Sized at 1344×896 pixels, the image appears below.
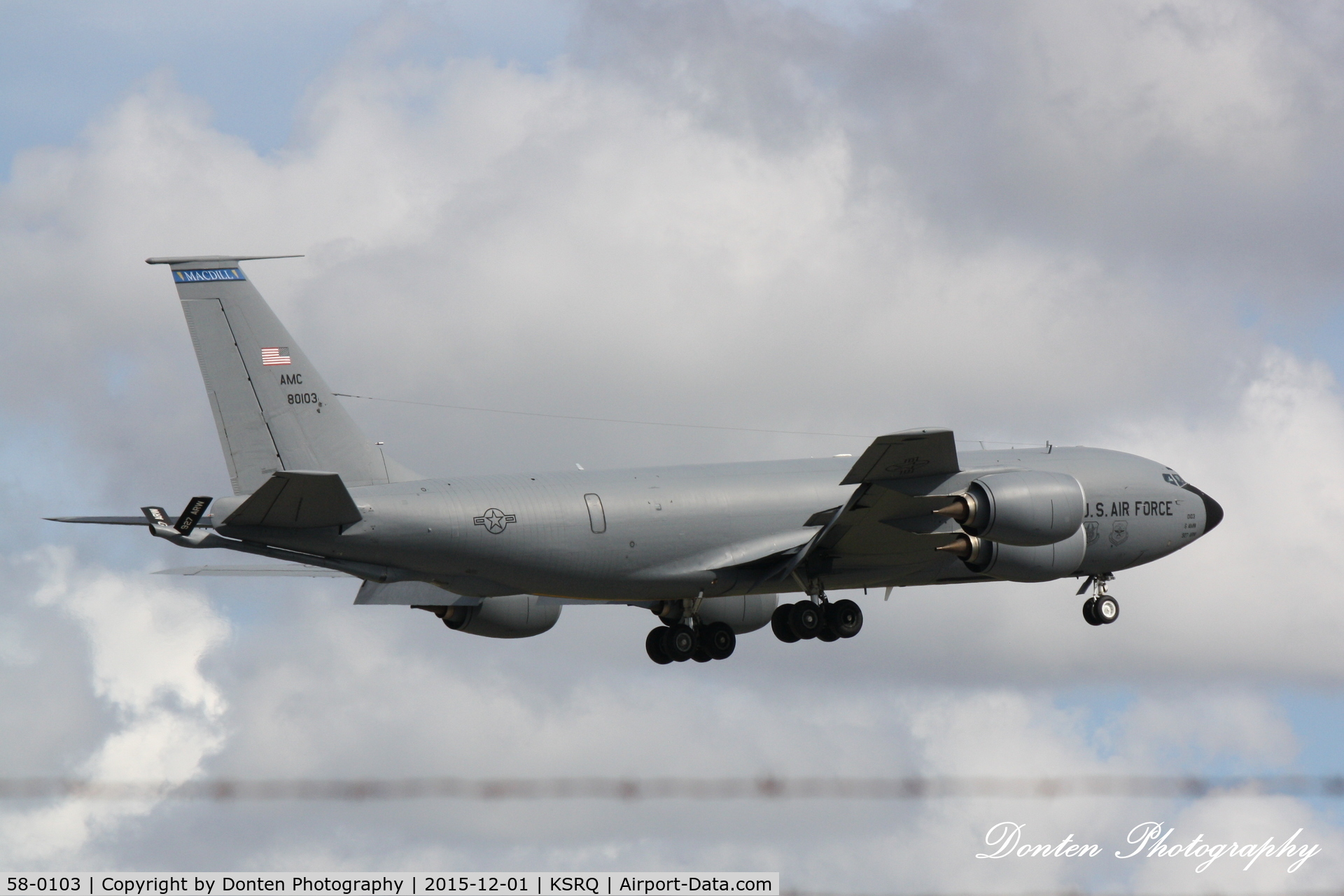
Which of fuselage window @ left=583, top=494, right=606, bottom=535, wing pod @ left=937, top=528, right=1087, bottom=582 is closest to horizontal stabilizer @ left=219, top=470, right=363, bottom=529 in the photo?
fuselage window @ left=583, top=494, right=606, bottom=535

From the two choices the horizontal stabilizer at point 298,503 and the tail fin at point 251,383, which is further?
the tail fin at point 251,383

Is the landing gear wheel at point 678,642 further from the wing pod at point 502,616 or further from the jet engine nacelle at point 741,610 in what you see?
the wing pod at point 502,616

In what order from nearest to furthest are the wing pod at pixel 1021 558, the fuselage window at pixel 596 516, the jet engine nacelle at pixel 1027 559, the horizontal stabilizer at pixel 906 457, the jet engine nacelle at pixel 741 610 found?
the horizontal stabilizer at pixel 906 457
the fuselage window at pixel 596 516
the wing pod at pixel 1021 558
the jet engine nacelle at pixel 1027 559
the jet engine nacelle at pixel 741 610

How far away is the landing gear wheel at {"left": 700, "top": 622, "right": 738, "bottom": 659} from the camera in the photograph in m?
43.1

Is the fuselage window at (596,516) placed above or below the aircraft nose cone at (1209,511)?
below

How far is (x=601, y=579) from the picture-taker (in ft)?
125

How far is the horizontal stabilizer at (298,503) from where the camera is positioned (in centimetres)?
3194

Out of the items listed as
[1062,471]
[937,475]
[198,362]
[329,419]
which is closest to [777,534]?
[937,475]

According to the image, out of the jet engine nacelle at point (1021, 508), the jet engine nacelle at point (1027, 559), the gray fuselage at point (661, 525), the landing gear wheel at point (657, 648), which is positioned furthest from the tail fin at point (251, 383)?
the jet engine nacelle at point (1027, 559)

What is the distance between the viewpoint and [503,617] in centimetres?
4603

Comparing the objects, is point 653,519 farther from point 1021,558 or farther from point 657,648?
point 1021,558

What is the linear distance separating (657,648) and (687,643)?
29.5 inches

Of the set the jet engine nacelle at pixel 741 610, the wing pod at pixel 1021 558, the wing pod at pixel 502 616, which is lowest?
the wing pod at pixel 1021 558

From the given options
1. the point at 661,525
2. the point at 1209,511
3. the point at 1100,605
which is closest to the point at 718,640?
the point at 661,525
